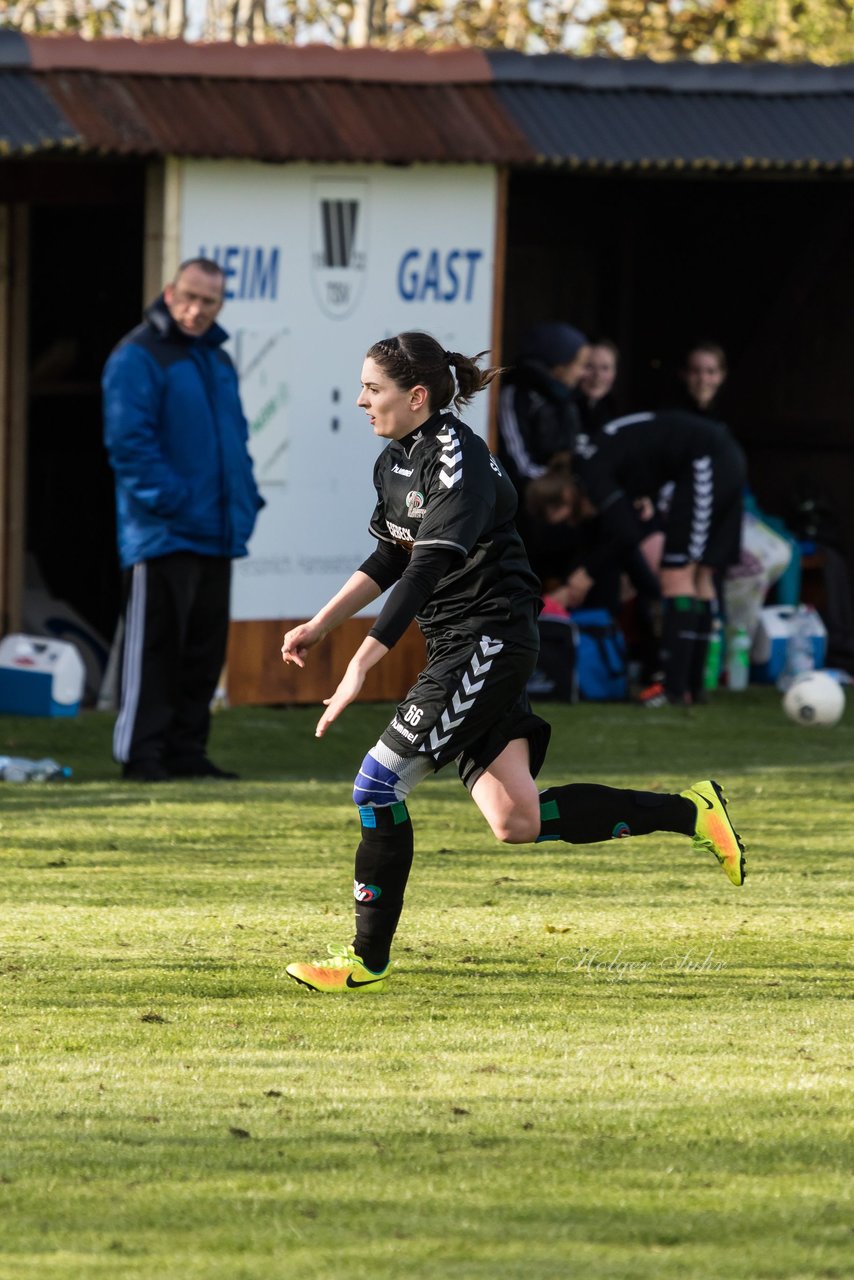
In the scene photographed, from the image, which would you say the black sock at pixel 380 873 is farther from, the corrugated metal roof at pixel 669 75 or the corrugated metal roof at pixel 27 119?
the corrugated metal roof at pixel 669 75

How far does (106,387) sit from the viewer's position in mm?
10500

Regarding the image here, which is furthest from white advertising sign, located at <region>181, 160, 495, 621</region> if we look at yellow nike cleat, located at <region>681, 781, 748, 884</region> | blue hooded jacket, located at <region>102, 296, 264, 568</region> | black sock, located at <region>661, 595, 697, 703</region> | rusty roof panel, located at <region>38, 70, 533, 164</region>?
yellow nike cleat, located at <region>681, 781, 748, 884</region>

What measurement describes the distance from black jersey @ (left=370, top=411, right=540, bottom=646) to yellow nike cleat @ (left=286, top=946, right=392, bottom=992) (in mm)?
918

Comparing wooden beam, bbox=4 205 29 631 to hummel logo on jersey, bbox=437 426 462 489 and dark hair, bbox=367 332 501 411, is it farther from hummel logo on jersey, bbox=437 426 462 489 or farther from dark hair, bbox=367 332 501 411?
hummel logo on jersey, bbox=437 426 462 489

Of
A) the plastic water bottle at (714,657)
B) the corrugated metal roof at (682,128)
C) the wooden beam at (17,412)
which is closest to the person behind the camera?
the corrugated metal roof at (682,128)

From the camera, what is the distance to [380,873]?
20.7 ft

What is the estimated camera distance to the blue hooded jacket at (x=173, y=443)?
10.4 metres

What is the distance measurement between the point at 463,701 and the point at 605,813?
79cm

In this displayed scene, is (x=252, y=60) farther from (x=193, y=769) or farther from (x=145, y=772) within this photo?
(x=145, y=772)

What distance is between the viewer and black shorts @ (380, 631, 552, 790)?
6.21m

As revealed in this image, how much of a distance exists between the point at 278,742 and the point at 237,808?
2.45 metres

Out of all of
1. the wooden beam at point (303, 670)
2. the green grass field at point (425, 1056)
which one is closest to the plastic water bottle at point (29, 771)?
the green grass field at point (425, 1056)

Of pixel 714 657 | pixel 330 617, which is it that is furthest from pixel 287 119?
pixel 330 617

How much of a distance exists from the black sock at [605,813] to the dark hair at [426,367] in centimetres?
119
